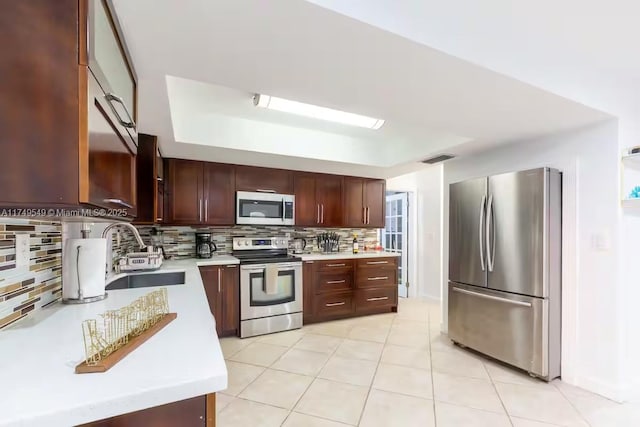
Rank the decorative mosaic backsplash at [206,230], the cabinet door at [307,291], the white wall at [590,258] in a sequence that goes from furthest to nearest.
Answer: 1. the cabinet door at [307,291]
2. the decorative mosaic backsplash at [206,230]
3. the white wall at [590,258]

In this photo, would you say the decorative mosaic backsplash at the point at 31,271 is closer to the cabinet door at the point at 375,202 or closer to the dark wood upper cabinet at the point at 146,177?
the dark wood upper cabinet at the point at 146,177

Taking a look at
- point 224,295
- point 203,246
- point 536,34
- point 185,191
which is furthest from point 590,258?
point 185,191

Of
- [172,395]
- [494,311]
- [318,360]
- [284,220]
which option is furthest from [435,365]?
[172,395]

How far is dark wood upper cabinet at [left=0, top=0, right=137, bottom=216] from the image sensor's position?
2.49ft

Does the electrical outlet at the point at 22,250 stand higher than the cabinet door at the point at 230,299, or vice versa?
the electrical outlet at the point at 22,250

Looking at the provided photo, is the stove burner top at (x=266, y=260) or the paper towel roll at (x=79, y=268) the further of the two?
the stove burner top at (x=266, y=260)

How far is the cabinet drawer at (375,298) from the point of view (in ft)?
13.7

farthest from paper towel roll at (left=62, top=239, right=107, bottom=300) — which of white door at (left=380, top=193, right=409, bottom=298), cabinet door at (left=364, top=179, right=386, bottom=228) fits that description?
white door at (left=380, top=193, right=409, bottom=298)

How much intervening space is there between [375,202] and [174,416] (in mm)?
4139

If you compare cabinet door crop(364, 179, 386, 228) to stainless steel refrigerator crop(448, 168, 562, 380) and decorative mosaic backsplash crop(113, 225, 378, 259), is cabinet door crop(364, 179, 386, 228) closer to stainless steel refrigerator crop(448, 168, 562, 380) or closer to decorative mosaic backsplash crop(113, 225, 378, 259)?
decorative mosaic backsplash crop(113, 225, 378, 259)

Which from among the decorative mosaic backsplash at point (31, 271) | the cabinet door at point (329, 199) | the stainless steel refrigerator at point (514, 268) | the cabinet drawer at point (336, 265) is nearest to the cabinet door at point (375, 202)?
the cabinet door at point (329, 199)

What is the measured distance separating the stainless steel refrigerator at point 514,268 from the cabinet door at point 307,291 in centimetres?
171

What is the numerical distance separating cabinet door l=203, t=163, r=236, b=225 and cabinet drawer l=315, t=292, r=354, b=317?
1486 mm

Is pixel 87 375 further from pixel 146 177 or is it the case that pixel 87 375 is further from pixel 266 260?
pixel 266 260
